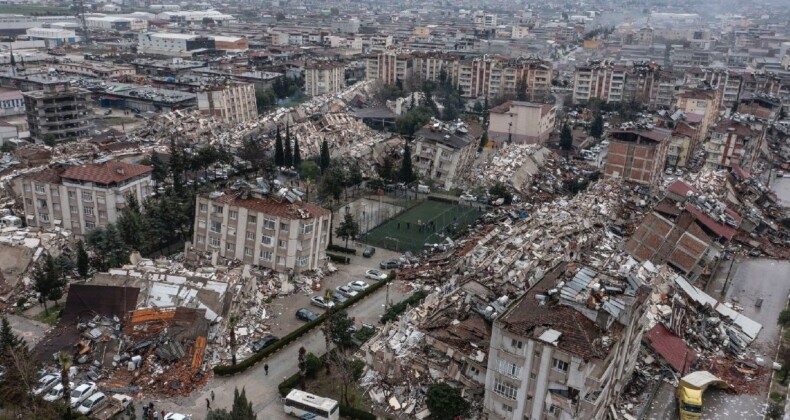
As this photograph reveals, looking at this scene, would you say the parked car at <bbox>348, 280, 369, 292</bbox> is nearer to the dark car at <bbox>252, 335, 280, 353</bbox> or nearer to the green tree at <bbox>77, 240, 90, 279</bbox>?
the dark car at <bbox>252, 335, 280, 353</bbox>

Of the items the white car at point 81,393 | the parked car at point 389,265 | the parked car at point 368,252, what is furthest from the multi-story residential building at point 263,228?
the white car at point 81,393

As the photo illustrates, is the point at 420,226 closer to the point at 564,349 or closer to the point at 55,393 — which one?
the point at 564,349

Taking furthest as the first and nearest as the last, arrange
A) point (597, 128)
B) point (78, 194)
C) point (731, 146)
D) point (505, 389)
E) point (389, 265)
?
point (597, 128), point (731, 146), point (78, 194), point (389, 265), point (505, 389)

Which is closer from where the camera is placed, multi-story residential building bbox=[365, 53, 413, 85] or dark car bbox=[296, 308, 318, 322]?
dark car bbox=[296, 308, 318, 322]

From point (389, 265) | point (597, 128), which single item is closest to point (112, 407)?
point (389, 265)

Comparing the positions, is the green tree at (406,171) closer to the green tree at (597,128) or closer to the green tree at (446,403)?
the green tree at (597,128)

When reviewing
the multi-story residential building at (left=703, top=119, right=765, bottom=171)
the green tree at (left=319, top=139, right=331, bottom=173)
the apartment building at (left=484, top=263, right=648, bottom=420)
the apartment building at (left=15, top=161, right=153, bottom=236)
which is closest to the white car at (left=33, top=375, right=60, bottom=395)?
the apartment building at (left=15, top=161, right=153, bottom=236)
